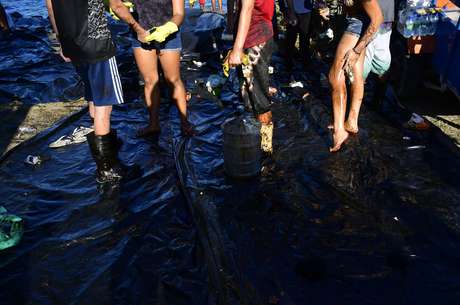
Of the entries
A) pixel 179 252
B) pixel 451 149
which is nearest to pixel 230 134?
pixel 179 252

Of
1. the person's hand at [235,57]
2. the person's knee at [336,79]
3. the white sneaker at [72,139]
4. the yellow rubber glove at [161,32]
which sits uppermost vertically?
the yellow rubber glove at [161,32]

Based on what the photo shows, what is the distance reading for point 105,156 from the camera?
3486mm

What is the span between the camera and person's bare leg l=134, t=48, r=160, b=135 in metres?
3.94

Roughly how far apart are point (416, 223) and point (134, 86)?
4.69 metres

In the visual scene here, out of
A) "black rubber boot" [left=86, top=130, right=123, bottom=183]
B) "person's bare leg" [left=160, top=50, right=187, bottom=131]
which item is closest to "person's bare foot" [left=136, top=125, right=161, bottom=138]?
"person's bare leg" [left=160, top=50, right=187, bottom=131]

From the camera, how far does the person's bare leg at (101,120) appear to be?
339 centimetres

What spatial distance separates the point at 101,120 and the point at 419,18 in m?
4.14

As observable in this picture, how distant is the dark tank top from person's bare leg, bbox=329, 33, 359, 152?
1867 mm

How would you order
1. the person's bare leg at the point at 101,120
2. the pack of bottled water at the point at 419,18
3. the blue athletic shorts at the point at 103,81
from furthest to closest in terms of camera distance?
1. the pack of bottled water at the point at 419,18
2. the person's bare leg at the point at 101,120
3. the blue athletic shorts at the point at 103,81

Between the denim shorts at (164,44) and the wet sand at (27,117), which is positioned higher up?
the denim shorts at (164,44)

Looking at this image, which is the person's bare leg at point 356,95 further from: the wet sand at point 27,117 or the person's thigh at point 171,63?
the wet sand at point 27,117

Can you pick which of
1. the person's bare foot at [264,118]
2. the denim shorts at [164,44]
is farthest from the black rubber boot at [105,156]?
the person's bare foot at [264,118]

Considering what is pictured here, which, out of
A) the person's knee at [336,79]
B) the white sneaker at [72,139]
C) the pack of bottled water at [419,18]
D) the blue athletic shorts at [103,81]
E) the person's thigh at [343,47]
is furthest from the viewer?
the pack of bottled water at [419,18]

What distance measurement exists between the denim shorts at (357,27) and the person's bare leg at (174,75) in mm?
1844
